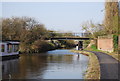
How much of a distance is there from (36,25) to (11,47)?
1495cm

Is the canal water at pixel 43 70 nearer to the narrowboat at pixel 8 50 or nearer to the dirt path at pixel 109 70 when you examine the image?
the dirt path at pixel 109 70

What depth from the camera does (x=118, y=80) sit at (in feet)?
36.8

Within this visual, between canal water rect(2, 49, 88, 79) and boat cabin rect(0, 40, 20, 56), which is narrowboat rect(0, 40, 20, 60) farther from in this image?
canal water rect(2, 49, 88, 79)

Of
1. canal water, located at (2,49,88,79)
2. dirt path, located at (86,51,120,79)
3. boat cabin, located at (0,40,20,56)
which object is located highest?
boat cabin, located at (0,40,20,56)

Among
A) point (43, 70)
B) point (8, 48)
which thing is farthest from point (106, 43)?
point (43, 70)

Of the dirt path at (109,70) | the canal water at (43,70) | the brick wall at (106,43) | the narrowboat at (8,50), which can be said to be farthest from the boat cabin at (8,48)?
the dirt path at (109,70)

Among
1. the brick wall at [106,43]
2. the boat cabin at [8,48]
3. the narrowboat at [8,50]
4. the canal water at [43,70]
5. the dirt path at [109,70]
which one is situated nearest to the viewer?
the dirt path at [109,70]

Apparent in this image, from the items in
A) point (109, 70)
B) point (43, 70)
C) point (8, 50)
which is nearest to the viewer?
point (109, 70)

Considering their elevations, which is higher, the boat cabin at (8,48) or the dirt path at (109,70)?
the boat cabin at (8,48)

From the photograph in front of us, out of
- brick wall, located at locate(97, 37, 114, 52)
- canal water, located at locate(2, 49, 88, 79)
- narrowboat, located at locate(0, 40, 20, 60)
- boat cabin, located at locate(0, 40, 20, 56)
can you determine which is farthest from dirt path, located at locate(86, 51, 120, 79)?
brick wall, located at locate(97, 37, 114, 52)

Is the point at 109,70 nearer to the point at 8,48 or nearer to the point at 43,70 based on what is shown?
the point at 43,70

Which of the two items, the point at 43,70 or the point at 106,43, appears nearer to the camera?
the point at 43,70

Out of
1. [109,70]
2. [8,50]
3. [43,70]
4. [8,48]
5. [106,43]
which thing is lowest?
[43,70]

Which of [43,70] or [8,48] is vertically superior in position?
[8,48]
